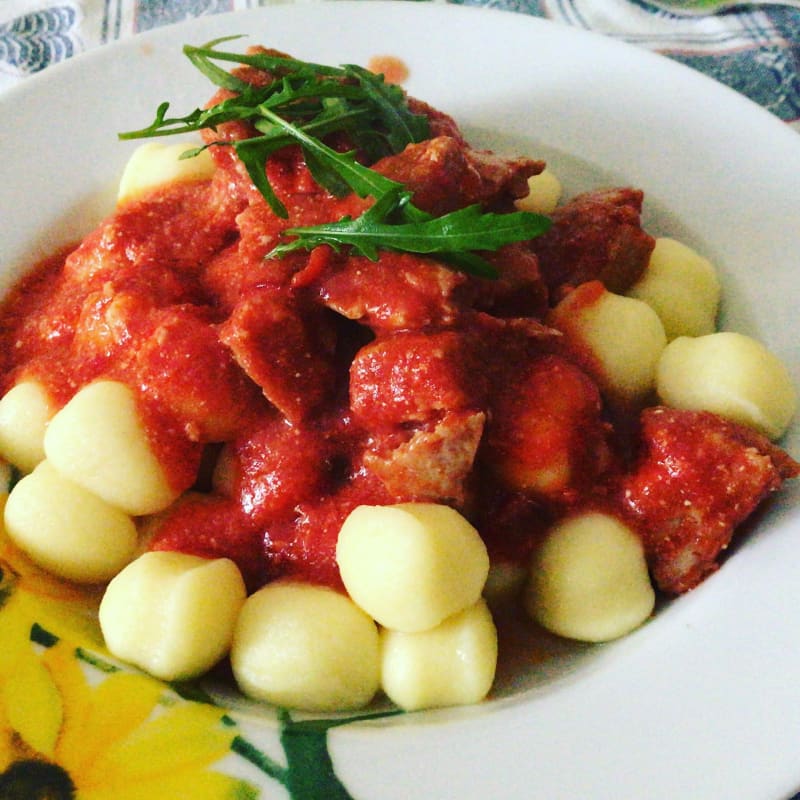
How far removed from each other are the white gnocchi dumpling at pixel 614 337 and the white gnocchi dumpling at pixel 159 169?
122cm

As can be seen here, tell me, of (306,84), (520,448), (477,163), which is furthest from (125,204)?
(520,448)

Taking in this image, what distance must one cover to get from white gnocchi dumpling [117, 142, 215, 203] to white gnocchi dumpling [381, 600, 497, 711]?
1.62 metres

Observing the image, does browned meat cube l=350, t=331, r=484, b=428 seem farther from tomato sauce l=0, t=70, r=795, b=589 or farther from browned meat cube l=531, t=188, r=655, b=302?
browned meat cube l=531, t=188, r=655, b=302

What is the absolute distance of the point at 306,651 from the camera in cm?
181

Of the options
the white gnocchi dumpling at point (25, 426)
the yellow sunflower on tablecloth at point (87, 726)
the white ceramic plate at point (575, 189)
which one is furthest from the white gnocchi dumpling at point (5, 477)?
the white ceramic plate at point (575, 189)

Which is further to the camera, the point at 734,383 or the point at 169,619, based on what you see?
the point at 734,383

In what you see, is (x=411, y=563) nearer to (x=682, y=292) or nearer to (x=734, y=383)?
(x=734, y=383)

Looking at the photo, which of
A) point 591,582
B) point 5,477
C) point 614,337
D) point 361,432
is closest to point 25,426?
point 5,477

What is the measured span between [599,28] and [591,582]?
9.27ft

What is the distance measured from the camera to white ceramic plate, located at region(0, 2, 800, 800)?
5.19 ft

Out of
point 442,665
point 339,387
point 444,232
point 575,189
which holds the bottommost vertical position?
point 442,665

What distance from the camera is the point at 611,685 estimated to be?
173cm

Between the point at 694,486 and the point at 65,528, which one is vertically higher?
the point at 694,486

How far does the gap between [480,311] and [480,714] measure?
0.96 m
